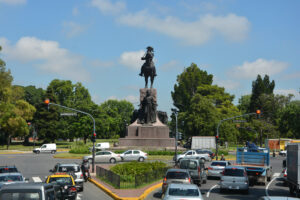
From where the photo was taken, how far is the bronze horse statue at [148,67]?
56.5 meters

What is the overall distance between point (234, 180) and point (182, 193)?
28.4 ft

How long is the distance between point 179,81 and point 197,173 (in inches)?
3062

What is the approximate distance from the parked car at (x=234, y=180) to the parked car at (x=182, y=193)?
7965 mm

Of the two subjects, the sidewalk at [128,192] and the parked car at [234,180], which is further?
the parked car at [234,180]

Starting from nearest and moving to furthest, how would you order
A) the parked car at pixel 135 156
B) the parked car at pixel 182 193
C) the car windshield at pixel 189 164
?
the parked car at pixel 182 193 < the car windshield at pixel 189 164 < the parked car at pixel 135 156

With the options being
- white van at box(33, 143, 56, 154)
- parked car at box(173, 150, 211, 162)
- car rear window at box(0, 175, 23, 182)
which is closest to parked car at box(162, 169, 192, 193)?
car rear window at box(0, 175, 23, 182)

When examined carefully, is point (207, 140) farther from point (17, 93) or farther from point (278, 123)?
point (17, 93)

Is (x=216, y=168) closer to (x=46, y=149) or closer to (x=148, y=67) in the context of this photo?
(x=148, y=67)

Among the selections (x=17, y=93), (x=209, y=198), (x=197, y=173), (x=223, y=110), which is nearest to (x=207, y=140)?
(x=223, y=110)

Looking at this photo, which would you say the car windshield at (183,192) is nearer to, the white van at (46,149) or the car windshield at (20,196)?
the car windshield at (20,196)

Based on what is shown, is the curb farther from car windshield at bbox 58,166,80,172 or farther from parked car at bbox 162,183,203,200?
parked car at bbox 162,183,203,200

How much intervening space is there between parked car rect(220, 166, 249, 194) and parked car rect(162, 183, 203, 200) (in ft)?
26.1

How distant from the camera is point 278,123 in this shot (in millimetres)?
93375

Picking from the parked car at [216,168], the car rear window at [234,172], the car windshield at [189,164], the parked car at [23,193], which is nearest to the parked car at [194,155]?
the parked car at [216,168]
